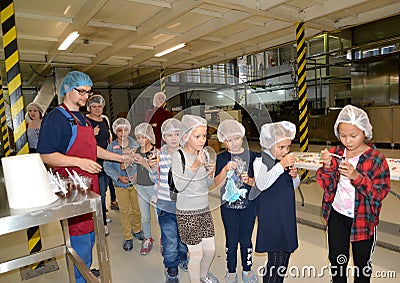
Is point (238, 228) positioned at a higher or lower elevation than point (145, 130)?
lower

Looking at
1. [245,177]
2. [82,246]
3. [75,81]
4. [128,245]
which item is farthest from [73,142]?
[128,245]

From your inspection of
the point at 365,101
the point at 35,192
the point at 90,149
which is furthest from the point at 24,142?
the point at 365,101

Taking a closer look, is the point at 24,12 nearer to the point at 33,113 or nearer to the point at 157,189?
the point at 33,113

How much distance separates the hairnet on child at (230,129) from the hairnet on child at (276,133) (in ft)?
0.44

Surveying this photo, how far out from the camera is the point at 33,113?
346 cm

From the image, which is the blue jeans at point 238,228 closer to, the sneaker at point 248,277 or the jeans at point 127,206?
the sneaker at point 248,277

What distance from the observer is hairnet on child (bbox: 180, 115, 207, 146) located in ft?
5.09

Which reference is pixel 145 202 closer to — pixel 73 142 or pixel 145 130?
pixel 145 130

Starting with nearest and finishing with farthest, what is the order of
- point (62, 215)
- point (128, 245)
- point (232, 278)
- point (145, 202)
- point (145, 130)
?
1. point (62, 215)
2. point (232, 278)
3. point (145, 130)
4. point (145, 202)
5. point (128, 245)

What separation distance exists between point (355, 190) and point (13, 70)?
244cm

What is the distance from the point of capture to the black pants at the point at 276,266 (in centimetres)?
152

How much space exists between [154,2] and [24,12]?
169cm

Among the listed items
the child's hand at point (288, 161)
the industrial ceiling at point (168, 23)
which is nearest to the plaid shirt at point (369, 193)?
the child's hand at point (288, 161)

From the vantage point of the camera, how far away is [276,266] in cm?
153
